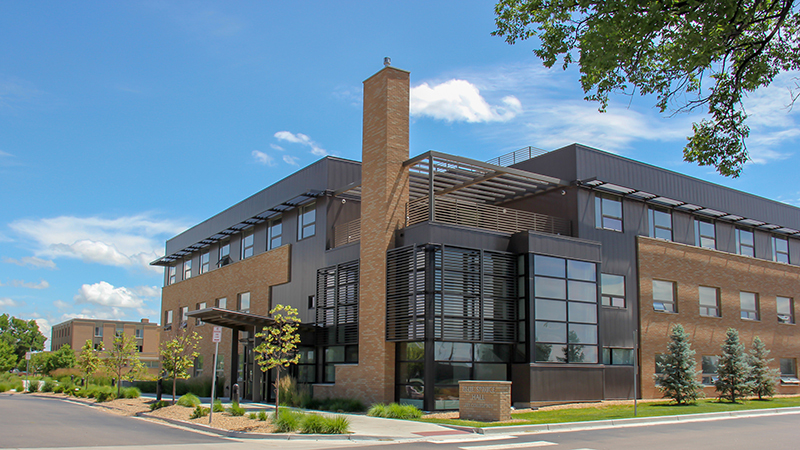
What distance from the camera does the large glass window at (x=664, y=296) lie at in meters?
29.9

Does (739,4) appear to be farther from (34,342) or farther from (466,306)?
(34,342)

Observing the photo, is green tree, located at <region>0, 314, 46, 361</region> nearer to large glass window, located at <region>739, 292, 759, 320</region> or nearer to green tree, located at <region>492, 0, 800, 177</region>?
large glass window, located at <region>739, 292, 759, 320</region>

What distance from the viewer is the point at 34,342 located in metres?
117

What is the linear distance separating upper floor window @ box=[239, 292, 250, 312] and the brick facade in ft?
66.1

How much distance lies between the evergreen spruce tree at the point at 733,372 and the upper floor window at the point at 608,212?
22.5 ft

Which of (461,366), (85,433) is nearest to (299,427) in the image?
(85,433)

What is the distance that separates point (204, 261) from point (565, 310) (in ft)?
89.2

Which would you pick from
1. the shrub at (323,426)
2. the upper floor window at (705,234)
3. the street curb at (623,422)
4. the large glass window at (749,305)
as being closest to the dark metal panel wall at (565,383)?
the street curb at (623,422)

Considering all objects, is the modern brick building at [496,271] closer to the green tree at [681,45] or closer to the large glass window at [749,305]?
the large glass window at [749,305]

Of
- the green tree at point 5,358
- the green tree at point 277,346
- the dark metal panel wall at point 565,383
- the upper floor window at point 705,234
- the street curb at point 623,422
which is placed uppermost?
the upper floor window at point 705,234

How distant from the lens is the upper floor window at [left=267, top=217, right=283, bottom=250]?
3416 centimetres

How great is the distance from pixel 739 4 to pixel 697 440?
10.3 meters

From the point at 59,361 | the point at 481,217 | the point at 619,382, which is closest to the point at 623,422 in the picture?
the point at 619,382

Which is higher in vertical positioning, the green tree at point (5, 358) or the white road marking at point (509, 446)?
the white road marking at point (509, 446)
